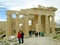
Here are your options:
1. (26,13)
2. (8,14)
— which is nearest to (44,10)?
(26,13)

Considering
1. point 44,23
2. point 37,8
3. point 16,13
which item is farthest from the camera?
point 44,23

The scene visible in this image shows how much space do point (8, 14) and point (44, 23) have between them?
1223cm

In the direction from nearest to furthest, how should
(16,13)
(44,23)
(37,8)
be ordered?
1. (16,13)
2. (37,8)
3. (44,23)

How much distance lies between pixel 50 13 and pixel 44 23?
5545 mm

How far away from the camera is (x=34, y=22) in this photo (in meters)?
57.3

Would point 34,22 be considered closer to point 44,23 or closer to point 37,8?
point 44,23

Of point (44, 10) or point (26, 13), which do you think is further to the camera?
point (44, 10)

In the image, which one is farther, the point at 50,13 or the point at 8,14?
the point at 50,13

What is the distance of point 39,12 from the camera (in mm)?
50594

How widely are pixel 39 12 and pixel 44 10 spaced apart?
136 centimetres

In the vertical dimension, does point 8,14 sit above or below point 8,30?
above

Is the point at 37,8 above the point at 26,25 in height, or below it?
above

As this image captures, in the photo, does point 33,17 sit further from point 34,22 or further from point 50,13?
point 50,13

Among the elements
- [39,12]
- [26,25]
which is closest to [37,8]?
[39,12]
